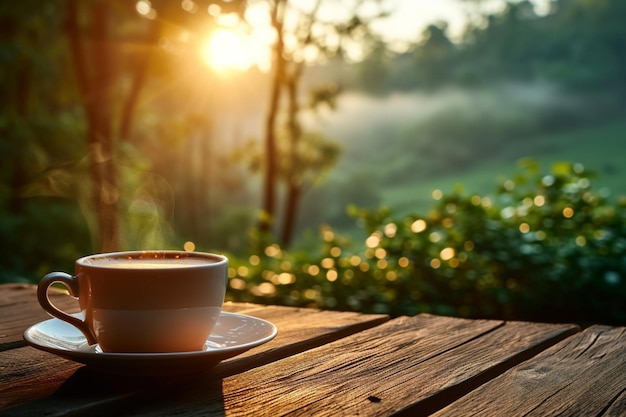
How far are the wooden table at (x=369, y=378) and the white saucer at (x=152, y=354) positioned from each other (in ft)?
0.07

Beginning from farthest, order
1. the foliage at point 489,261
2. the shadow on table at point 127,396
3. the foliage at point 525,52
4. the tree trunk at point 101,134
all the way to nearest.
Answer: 1. the foliage at point 525,52
2. the tree trunk at point 101,134
3. the foliage at point 489,261
4. the shadow on table at point 127,396

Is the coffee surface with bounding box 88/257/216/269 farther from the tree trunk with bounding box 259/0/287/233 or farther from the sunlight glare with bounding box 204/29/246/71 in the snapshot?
the tree trunk with bounding box 259/0/287/233

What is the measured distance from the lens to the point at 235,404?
29.2 inches

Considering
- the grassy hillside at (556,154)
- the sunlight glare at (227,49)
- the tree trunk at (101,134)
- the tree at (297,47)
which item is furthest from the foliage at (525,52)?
the tree trunk at (101,134)

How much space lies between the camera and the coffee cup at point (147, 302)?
2.65ft

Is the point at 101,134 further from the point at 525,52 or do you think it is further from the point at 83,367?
the point at 525,52

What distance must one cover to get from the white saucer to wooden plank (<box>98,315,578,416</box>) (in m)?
0.03

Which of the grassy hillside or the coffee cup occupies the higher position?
the grassy hillside

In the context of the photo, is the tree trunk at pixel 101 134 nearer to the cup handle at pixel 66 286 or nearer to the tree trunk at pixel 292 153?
the tree trunk at pixel 292 153

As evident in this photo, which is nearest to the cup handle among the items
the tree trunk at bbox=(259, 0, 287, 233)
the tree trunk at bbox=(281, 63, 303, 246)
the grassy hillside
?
the tree trunk at bbox=(259, 0, 287, 233)

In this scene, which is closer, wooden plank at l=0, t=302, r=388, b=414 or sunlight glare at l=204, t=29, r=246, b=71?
wooden plank at l=0, t=302, r=388, b=414

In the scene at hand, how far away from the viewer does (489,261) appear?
3074mm

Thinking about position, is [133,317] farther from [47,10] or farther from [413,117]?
[413,117]

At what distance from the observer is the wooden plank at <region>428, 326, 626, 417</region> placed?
736mm
